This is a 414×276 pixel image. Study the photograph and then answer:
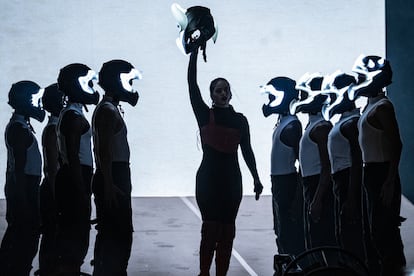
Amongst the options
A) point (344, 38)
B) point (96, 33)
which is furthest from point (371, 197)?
point (96, 33)

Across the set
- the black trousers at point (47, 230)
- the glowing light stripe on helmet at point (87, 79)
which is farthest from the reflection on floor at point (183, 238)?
the glowing light stripe on helmet at point (87, 79)

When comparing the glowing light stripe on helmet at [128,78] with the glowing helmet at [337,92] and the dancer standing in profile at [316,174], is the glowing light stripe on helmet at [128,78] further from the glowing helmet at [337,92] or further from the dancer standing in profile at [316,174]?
the glowing helmet at [337,92]

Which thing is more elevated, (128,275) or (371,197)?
(371,197)

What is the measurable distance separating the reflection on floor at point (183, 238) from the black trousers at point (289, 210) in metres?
0.14

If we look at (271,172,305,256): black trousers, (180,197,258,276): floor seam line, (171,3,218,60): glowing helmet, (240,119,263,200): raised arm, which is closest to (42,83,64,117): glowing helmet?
(171,3,218,60): glowing helmet

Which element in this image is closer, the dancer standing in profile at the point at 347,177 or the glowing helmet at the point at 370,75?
the dancer standing in profile at the point at 347,177

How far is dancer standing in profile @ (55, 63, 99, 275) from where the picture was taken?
670 centimetres

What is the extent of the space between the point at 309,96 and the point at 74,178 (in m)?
1.95

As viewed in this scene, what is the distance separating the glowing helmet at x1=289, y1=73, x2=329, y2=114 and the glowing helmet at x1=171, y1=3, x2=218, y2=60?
32.9 inches

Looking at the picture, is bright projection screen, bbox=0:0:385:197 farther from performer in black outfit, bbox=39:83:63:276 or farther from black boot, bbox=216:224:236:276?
black boot, bbox=216:224:236:276

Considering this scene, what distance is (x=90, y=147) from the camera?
673 centimetres

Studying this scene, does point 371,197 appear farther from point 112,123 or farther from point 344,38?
point 112,123

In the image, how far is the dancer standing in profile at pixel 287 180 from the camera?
714 centimetres

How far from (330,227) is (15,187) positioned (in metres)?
2.44
